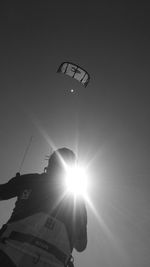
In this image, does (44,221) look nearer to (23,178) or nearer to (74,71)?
(23,178)

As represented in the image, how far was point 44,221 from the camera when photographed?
3.68 m

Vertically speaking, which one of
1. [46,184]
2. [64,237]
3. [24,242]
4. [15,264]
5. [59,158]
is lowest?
[15,264]

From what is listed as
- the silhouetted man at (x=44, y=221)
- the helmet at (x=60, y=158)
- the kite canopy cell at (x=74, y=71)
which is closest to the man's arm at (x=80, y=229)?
the silhouetted man at (x=44, y=221)

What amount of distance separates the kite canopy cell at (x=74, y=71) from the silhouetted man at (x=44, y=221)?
90.9 feet

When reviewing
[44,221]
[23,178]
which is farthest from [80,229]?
[23,178]

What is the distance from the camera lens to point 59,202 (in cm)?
421

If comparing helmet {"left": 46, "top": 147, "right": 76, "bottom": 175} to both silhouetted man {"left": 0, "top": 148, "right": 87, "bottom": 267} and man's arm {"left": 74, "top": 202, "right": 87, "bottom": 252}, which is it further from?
man's arm {"left": 74, "top": 202, "right": 87, "bottom": 252}

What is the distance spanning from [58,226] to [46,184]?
77 cm

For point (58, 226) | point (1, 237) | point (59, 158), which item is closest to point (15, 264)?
point (1, 237)

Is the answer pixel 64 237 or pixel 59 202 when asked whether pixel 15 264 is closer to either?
pixel 64 237

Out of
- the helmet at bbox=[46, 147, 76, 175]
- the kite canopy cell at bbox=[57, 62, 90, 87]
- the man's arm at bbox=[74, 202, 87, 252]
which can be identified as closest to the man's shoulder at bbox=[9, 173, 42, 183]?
the helmet at bbox=[46, 147, 76, 175]

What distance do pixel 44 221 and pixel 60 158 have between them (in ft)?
4.10

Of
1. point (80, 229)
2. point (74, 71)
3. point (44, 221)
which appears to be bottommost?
point (44, 221)

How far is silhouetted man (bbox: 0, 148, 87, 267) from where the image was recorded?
3301 mm
